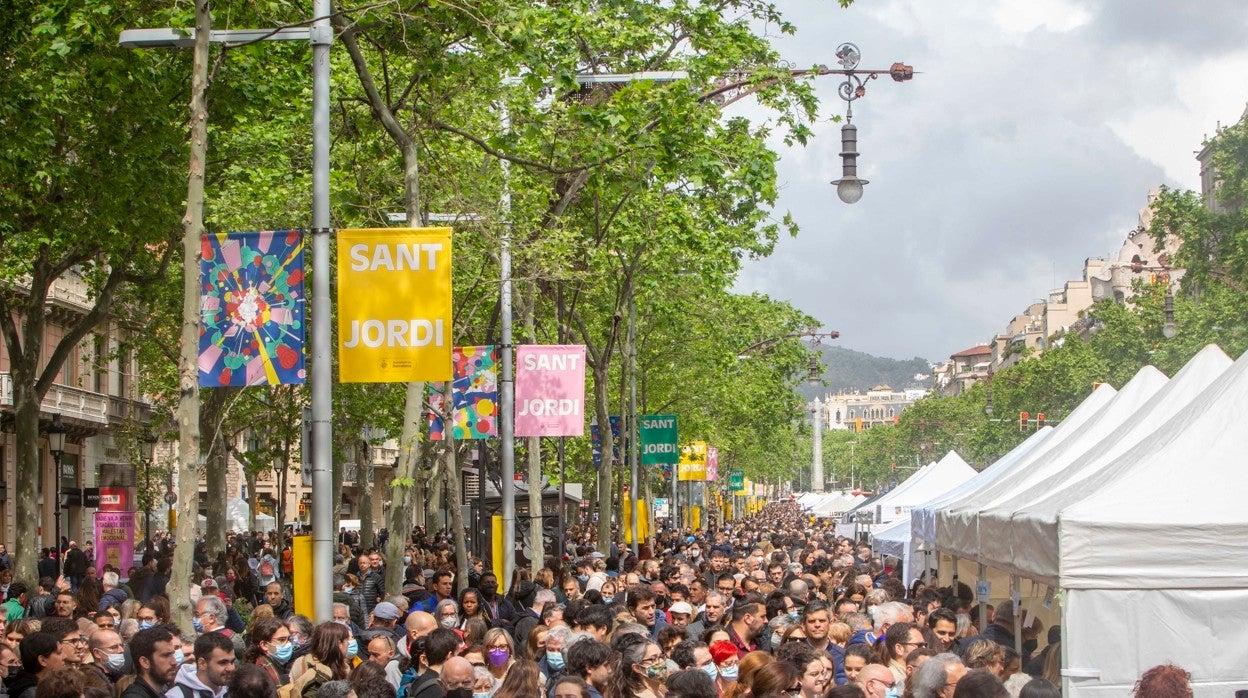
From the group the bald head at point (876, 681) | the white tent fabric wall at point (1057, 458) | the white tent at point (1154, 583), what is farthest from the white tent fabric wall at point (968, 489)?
the bald head at point (876, 681)

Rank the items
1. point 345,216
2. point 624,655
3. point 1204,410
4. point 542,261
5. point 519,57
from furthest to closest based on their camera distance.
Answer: point 542,261
point 345,216
point 519,57
point 1204,410
point 624,655

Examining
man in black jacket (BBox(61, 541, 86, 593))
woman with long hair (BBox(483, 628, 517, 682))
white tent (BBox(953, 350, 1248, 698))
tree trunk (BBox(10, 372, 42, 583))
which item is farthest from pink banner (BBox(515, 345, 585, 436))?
white tent (BBox(953, 350, 1248, 698))

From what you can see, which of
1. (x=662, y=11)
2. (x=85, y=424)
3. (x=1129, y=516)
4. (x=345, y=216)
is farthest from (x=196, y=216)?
(x=85, y=424)

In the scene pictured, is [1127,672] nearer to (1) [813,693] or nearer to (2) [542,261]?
(1) [813,693]

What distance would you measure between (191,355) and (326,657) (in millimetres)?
2597

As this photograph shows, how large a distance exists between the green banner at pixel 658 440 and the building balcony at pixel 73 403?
1578 cm

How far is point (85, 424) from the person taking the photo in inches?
1973

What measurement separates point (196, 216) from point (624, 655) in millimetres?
4670

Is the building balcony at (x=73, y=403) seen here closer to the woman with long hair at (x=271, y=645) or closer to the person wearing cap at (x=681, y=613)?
the person wearing cap at (x=681, y=613)

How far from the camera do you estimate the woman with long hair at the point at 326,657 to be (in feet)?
33.1

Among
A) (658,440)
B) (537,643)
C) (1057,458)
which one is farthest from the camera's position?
(658,440)

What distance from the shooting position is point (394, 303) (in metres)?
13.9

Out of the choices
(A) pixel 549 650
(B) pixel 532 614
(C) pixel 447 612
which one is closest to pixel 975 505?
(B) pixel 532 614

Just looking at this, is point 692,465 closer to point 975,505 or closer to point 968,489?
point 968,489
